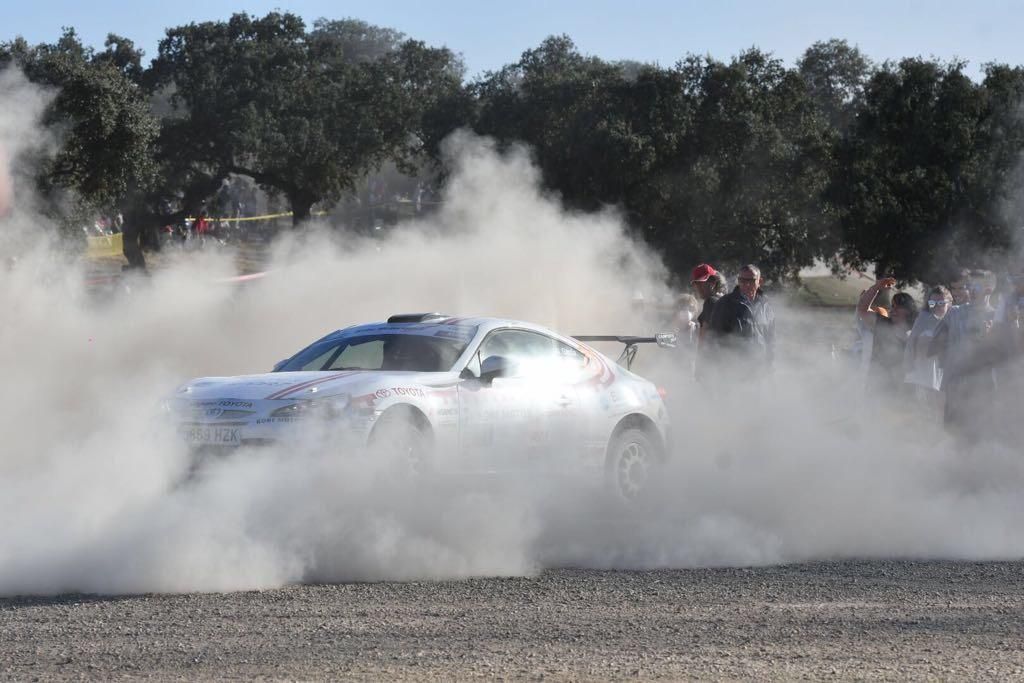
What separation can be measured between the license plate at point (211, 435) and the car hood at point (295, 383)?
0.85 feet

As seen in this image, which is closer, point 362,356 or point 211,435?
point 211,435

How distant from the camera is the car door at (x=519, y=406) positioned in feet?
31.1

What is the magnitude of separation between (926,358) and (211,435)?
7096 mm

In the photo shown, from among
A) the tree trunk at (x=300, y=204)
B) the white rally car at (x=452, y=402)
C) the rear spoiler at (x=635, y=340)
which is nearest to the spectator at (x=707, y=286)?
the rear spoiler at (x=635, y=340)

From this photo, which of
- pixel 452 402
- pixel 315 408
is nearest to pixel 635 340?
pixel 452 402

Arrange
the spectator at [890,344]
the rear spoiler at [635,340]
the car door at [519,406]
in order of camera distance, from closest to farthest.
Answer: the car door at [519,406] < the rear spoiler at [635,340] < the spectator at [890,344]

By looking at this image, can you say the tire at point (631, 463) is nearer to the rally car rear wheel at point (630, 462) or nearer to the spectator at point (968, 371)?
the rally car rear wheel at point (630, 462)

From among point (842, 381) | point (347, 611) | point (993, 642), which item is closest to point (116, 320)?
point (842, 381)

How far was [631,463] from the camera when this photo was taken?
10.6 meters

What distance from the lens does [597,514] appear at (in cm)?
923

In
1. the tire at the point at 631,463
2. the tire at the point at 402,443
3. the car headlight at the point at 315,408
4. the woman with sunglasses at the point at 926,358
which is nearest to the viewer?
the car headlight at the point at 315,408

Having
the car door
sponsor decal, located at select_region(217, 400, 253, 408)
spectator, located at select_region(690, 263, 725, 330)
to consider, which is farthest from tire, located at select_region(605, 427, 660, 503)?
sponsor decal, located at select_region(217, 400, 253, 408)

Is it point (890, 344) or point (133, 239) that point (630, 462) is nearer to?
point (890, 344)

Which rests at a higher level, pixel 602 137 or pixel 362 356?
pixel 602 137
